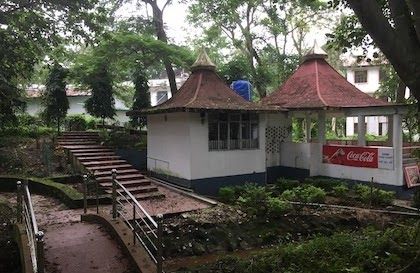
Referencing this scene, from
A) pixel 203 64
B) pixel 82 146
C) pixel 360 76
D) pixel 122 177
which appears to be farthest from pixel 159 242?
pixel 360 76

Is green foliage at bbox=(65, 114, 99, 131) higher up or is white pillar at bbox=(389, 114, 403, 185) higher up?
green foliage at bbox=(65, 114, 99, 131)

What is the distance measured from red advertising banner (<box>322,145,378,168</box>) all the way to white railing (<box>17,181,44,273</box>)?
40.1ft

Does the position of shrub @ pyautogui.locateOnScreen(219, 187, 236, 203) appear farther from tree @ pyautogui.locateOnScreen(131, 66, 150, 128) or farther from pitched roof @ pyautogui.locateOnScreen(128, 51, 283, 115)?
tree @ pyautogui.locateOnScreen(131, 66, 150, 128)

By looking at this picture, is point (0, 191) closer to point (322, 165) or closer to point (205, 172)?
point (205, 172)

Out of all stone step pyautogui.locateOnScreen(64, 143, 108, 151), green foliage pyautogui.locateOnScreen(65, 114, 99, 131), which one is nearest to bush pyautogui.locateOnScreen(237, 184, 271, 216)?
stone step pyautogui.locateOnScreen(64, 143, 108, 151)

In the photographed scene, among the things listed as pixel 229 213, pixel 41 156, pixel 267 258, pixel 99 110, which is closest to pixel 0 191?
pixel 41 156

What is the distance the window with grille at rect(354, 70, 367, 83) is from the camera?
40750 millimetres

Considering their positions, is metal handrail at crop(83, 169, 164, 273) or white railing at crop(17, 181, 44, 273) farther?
metal handrail at crop(83, 169, 164, 273)

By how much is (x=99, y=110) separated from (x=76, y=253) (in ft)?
46.0

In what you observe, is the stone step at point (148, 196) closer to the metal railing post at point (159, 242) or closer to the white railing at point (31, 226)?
the white railing at point (31, 226)

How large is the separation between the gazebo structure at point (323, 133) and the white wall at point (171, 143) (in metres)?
4.90

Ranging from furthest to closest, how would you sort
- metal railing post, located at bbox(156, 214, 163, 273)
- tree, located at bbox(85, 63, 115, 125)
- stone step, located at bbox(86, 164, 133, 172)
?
tree, located at bbox(85, 63, 115, 125) < stone step, located at bbox(86, 164, 133, 172) < metal railing post, located at bbox(156, 214, 163, 273)

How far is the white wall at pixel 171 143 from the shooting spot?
14.3m

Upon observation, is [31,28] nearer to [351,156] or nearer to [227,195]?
[227,195]
